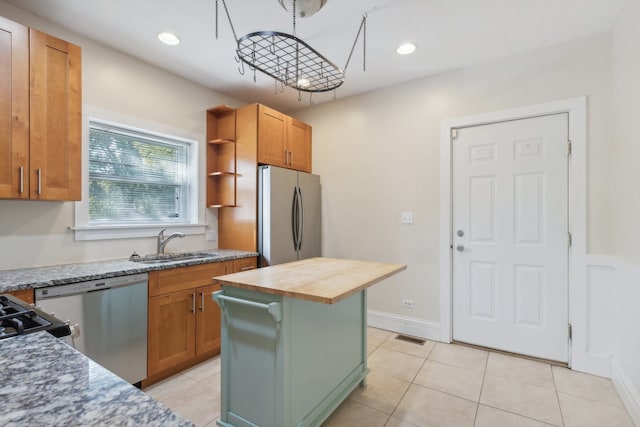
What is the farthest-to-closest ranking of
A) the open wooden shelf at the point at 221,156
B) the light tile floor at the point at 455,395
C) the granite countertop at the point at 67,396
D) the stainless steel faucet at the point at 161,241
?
the open wooden shelf at the point at 221,156
the stainless steel faucet at the point at 161,241
the light tile floor at the point at 455,395
the granite countertop at the point at 67,396

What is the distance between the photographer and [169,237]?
294cm

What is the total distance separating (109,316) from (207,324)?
2.59 feet

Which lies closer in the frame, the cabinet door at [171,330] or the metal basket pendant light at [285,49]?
the metal basket pendant light at [285,49]

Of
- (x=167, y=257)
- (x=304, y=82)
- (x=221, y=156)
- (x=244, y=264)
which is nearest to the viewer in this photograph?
(x=304, y=82)

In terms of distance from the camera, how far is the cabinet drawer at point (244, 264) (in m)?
2.96

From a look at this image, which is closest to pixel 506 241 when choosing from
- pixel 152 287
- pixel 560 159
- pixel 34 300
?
pixel 560 159

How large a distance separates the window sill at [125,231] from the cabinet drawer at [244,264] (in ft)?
2.27

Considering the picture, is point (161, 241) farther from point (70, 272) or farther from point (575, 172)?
point (575, 172)

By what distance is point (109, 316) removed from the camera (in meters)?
2.09

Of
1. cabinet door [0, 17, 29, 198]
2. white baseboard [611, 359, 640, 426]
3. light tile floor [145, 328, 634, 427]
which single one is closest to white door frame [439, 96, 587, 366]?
white baseboard [611, 359, 640, 426]

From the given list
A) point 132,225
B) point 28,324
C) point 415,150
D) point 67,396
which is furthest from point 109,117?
point 415,150

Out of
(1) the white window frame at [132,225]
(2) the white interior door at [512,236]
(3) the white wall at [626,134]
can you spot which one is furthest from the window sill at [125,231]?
(3) the white wall at [626,134]

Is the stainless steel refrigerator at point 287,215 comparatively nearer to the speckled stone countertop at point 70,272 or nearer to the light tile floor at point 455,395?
the speckled stone countertop at point 70,272

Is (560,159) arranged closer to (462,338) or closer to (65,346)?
(462,338)
